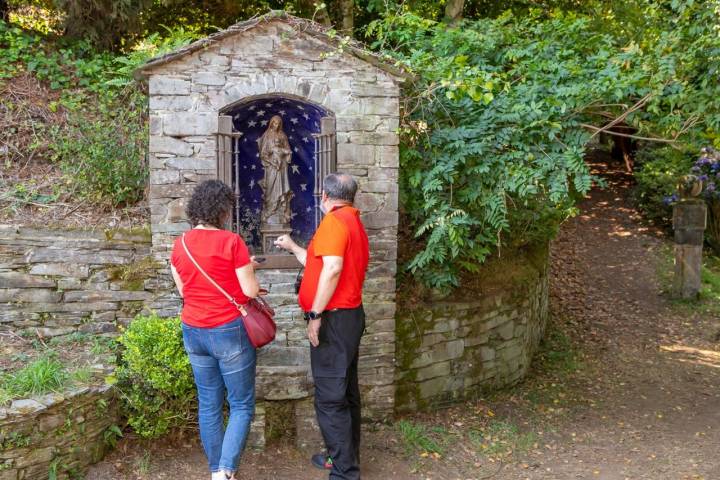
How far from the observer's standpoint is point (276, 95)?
5.12 meters

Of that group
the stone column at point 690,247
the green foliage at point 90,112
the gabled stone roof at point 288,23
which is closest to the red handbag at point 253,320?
the gabled stone roof at point 288,23

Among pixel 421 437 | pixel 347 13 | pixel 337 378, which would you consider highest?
pixel 347 13

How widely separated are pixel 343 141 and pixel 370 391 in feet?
6.57

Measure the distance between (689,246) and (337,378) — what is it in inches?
328

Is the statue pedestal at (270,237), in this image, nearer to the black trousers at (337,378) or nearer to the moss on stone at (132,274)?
the moss on stone at (132,274)

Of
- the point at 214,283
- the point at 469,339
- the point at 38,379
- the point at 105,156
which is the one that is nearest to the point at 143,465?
the point at 38,379

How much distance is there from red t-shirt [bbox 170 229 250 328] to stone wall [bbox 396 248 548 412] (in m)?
2.41

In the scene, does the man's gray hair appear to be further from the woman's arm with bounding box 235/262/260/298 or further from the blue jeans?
the blue jeans

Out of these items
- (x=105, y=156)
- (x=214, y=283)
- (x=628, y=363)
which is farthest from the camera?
(x=628, y=363)

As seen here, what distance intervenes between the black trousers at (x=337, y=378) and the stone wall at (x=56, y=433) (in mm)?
1515

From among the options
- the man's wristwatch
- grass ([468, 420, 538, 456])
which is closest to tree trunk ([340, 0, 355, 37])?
grass ([468, 420, 538, 456])

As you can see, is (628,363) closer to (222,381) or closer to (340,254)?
(340,254)

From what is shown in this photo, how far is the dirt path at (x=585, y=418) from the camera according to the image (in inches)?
196

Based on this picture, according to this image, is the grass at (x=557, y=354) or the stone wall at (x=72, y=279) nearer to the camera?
the stone wall at (x=72, y=279)
